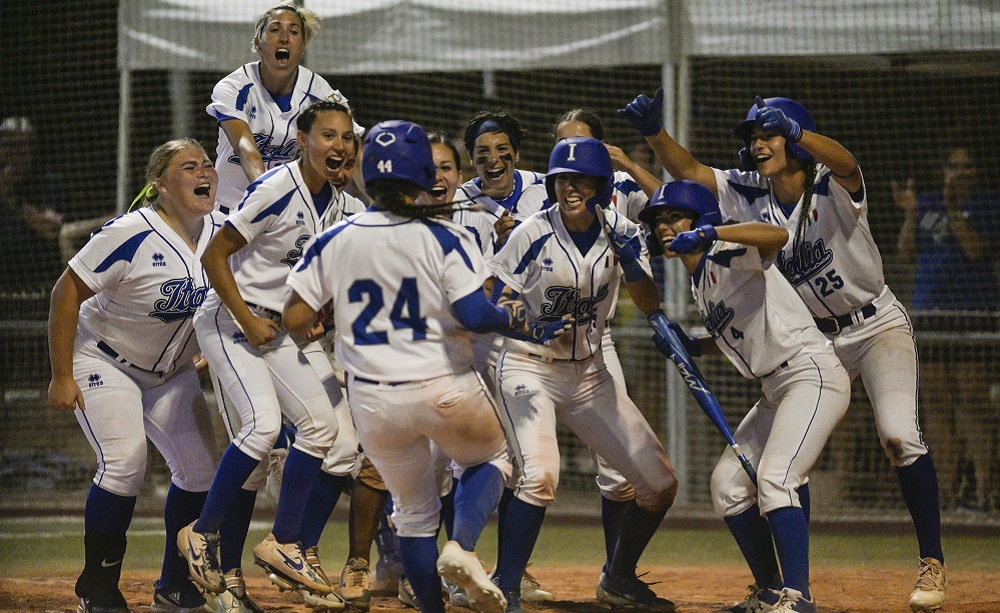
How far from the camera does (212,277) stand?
15.5 feet

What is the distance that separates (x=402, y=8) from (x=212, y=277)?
17.2ft

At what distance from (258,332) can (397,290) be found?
900mm

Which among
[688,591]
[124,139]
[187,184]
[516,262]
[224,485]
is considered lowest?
[688,591]

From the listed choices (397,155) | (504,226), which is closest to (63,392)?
(397,155)

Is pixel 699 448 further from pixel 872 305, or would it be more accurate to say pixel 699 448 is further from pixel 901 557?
pixel 872 305

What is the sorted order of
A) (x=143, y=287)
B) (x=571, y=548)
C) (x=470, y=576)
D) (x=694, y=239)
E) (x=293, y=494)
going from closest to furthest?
1. (x=470, y=576)
2. (x=694, y=239)
3. (x=293, y=494)
4. (x=143, y=287)
5. (x=571, y=548)

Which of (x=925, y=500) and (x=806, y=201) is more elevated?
(x=806, y=201)

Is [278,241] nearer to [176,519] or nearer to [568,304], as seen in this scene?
[568,304]

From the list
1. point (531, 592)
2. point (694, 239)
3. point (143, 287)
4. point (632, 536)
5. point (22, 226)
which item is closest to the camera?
point (694, 239)

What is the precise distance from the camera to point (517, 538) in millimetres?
4820

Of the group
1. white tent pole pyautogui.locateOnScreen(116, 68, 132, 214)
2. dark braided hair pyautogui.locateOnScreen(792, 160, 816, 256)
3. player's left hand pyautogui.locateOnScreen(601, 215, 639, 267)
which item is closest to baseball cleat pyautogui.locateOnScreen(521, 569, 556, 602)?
player's left hand pyautogui.locateOnScreen(601, 215, 639, 267)

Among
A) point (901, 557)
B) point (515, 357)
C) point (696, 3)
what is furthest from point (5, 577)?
point (696, 3)

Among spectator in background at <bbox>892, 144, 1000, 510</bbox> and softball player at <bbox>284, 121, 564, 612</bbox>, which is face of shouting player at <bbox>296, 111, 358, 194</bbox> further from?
→ spectator in background at <bbox>892, 144, 1000, 510</bbox>

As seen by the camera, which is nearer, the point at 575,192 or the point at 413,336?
the point at 413,336
